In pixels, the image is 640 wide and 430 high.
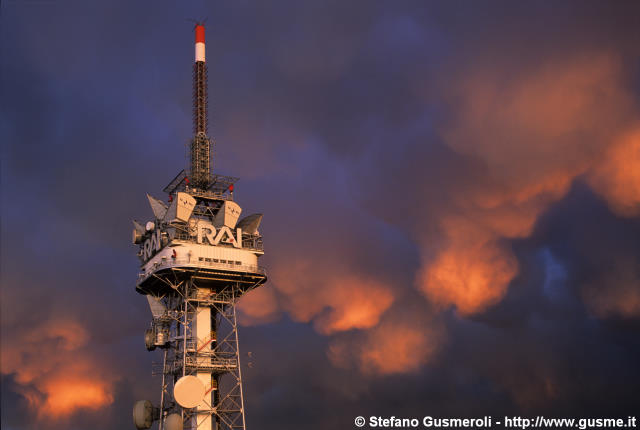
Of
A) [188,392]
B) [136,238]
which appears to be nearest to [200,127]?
[136,238]

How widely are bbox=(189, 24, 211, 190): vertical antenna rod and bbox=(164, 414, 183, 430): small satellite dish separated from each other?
40.2 metres

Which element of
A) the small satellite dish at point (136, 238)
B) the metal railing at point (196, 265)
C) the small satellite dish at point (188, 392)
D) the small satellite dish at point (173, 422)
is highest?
the small satellite dish at point (136, 238)

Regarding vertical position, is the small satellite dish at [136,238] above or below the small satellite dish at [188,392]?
above

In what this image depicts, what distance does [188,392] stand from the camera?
10700cm

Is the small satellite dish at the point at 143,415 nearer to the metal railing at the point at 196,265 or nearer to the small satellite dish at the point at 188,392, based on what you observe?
the small satellite dish at the point at 188,392

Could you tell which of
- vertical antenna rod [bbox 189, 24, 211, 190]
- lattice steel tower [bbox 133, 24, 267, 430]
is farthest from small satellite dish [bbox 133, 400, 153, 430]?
vertical antenna rod [bbox 189, 24, 211, 190]

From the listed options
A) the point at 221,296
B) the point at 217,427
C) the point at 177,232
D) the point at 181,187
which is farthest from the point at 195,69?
the point at 217,427

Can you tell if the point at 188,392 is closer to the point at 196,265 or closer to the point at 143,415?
the point at 143,415

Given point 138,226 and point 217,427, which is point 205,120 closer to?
point 138,226

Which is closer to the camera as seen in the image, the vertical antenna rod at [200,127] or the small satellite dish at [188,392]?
the small satellite dish at [188,392]

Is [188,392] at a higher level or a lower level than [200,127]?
lower

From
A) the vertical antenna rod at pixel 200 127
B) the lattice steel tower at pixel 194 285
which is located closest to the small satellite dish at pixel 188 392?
the lattice steel tower at pixel 194 285

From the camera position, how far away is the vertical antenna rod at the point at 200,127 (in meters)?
129

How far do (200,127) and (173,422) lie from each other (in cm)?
5294
